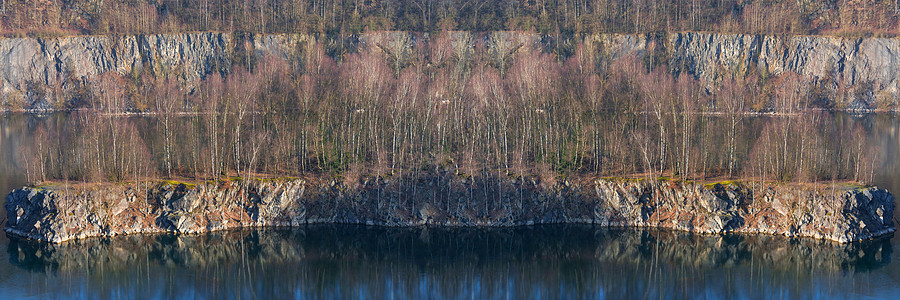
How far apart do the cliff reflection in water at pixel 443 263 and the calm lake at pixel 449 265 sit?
14cm

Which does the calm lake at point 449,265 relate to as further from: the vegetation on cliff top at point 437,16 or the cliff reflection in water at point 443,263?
the vegetation on cliff top at point 437,16

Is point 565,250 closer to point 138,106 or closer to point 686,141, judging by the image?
point 686,141

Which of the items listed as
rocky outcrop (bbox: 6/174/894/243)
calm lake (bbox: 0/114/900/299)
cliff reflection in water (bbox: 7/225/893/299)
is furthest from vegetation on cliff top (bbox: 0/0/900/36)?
calm lake (bbox: 0/114/900/299)

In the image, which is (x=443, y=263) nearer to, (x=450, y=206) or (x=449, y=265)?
(x=449, y=265)

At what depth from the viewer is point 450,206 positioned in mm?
72750

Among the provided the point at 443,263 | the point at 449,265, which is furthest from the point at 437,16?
the point at 449,265

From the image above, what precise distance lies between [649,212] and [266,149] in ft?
110

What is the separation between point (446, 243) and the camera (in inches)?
2704

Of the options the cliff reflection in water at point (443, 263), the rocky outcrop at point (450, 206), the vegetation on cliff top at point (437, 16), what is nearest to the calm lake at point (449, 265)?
the cliff reflection in water at point (443, 263)

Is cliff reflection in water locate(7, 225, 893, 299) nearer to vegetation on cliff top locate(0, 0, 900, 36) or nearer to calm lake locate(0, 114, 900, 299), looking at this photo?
calm lake locate(0, 114, 900, 299)

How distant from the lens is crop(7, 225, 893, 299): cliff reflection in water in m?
58.4

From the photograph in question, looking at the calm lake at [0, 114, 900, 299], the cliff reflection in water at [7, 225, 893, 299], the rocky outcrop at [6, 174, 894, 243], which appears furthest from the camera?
the rocky outcrop at [6, 174, 894, 243]

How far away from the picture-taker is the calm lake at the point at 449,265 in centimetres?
5788

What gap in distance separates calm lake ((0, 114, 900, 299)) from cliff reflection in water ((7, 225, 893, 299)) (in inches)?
5.4
